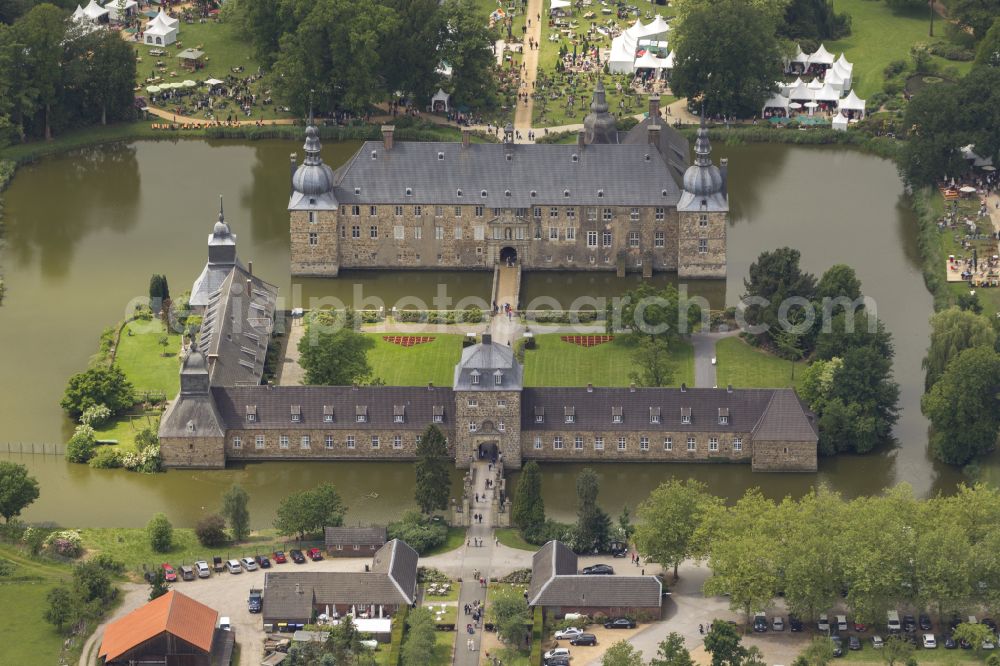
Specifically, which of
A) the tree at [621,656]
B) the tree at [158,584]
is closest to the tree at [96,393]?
the tree at [158,584]

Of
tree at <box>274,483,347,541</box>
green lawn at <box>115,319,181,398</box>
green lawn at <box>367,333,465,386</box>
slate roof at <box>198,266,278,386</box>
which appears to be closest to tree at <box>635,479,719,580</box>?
tree at <box>274,483,347,541</box>

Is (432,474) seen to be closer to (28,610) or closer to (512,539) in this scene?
(512,539)

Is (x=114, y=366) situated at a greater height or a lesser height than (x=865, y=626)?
greater

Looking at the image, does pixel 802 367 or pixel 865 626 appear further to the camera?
pixel 802 367

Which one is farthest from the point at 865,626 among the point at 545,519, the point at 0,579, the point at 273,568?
the point at 0,579

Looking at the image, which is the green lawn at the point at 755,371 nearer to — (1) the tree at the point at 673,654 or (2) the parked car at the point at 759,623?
(2) the parked car at the point at 759,623

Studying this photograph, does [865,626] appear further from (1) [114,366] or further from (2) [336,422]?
(1) [114,366]
